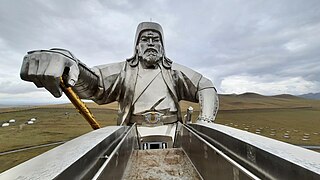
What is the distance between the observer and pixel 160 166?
260 centimetres

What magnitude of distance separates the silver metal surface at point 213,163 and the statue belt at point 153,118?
169 cm

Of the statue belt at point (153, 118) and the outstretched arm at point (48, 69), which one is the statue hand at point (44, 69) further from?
the statue belt at point (153, 118)

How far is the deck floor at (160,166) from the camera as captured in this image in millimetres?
2303

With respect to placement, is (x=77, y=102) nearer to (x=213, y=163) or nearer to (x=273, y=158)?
(x=213, y=163)

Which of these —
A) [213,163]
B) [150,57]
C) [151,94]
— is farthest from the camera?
[150,57]

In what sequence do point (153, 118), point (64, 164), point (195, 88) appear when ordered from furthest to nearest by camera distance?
point (195, 88) < point (153, 118) < point (64, 164)

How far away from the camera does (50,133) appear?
1877cm

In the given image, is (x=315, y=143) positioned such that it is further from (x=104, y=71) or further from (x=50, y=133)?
(x=50, y=133)

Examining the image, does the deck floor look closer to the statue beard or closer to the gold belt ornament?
the gold belt ornament

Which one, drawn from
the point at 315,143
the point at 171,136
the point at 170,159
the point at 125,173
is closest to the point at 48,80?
the point at 125,173

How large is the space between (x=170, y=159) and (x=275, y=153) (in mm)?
1848

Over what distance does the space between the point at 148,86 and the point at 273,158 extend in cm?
377

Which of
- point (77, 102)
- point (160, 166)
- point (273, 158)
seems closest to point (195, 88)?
point (77, 102)

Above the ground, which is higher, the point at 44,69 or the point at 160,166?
the point at 44,69
